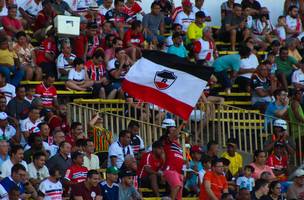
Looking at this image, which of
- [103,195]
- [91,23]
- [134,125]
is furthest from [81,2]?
[103,195]

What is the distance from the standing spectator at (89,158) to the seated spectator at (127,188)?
1.07 metres

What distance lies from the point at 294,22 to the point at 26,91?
8.73 metres

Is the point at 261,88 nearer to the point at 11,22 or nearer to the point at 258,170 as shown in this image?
the point at 258,170

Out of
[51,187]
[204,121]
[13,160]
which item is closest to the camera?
[51,187]

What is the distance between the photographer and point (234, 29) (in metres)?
36.2

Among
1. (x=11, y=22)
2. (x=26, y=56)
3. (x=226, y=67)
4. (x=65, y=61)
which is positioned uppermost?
(x=11, y=22)

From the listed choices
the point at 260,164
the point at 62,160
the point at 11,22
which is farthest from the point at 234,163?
the point at 11,22

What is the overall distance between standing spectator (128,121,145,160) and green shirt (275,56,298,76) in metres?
5.68

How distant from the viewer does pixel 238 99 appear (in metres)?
34.0

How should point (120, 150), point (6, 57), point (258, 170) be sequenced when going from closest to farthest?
1. point (120, 150)
2. point (258, 170)
3. point (6, 57)

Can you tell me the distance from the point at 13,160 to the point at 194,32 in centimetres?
889

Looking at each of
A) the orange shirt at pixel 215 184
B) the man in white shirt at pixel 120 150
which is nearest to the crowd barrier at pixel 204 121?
the man in white shirt at pixel 120 150

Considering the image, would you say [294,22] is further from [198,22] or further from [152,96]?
[152,96]

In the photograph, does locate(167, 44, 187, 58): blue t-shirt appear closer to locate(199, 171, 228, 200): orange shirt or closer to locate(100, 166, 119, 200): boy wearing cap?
locate(199, 171, 228, 200): orange shirt
